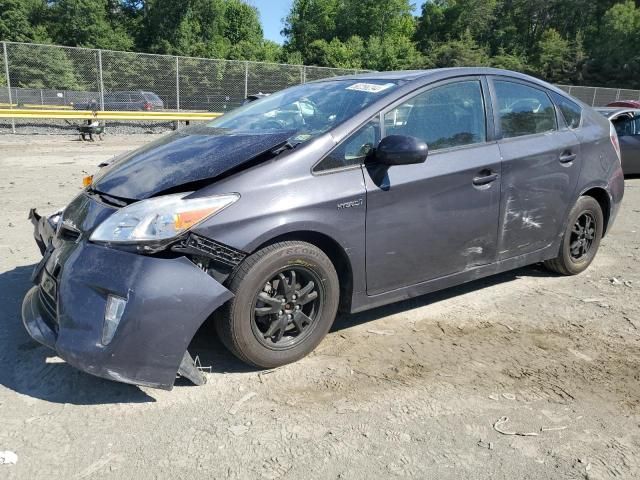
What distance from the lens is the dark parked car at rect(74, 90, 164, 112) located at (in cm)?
1821

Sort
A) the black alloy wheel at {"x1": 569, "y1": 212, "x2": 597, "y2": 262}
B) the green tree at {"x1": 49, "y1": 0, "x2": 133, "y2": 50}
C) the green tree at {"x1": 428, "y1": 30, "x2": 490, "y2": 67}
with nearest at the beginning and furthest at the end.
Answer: the black alloy wheel at {"x1": 569, "y1": 212, "x2": 597, "y2": 262} < the green tree at {"x1": 49, "y1": 0, "x2": 133, "y2": 50} < the green tree at {"x1": 428, "y1": 30, "x2": 490, "y2": 67}

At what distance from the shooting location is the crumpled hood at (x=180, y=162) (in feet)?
9.63

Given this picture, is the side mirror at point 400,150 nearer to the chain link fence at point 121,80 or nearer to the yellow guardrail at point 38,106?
the chain link fence at point 121,80

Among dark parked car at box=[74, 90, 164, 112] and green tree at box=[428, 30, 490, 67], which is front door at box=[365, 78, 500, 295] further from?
green tree at box=[428, 30, 490, 67]

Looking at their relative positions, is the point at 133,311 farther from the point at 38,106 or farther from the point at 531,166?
the point at 38,106

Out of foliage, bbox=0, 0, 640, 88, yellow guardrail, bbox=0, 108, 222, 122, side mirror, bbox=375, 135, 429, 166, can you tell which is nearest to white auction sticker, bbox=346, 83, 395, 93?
side mirror, bbox=375, 135, 429, 166

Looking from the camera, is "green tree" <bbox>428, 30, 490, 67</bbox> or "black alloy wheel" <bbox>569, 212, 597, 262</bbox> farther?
"green tree" <bbox>428, 30, 490, 67</bbox>

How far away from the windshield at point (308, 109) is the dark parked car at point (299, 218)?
17mm

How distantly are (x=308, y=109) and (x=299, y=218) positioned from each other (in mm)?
997

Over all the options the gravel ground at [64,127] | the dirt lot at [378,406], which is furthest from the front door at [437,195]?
the gravel ground at [64,127]

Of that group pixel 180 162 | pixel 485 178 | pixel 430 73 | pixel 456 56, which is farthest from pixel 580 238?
pixel 456 56

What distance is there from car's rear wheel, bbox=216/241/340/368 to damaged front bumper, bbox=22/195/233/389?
0.16m

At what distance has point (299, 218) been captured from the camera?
9.78ft

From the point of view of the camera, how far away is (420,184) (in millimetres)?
3434
